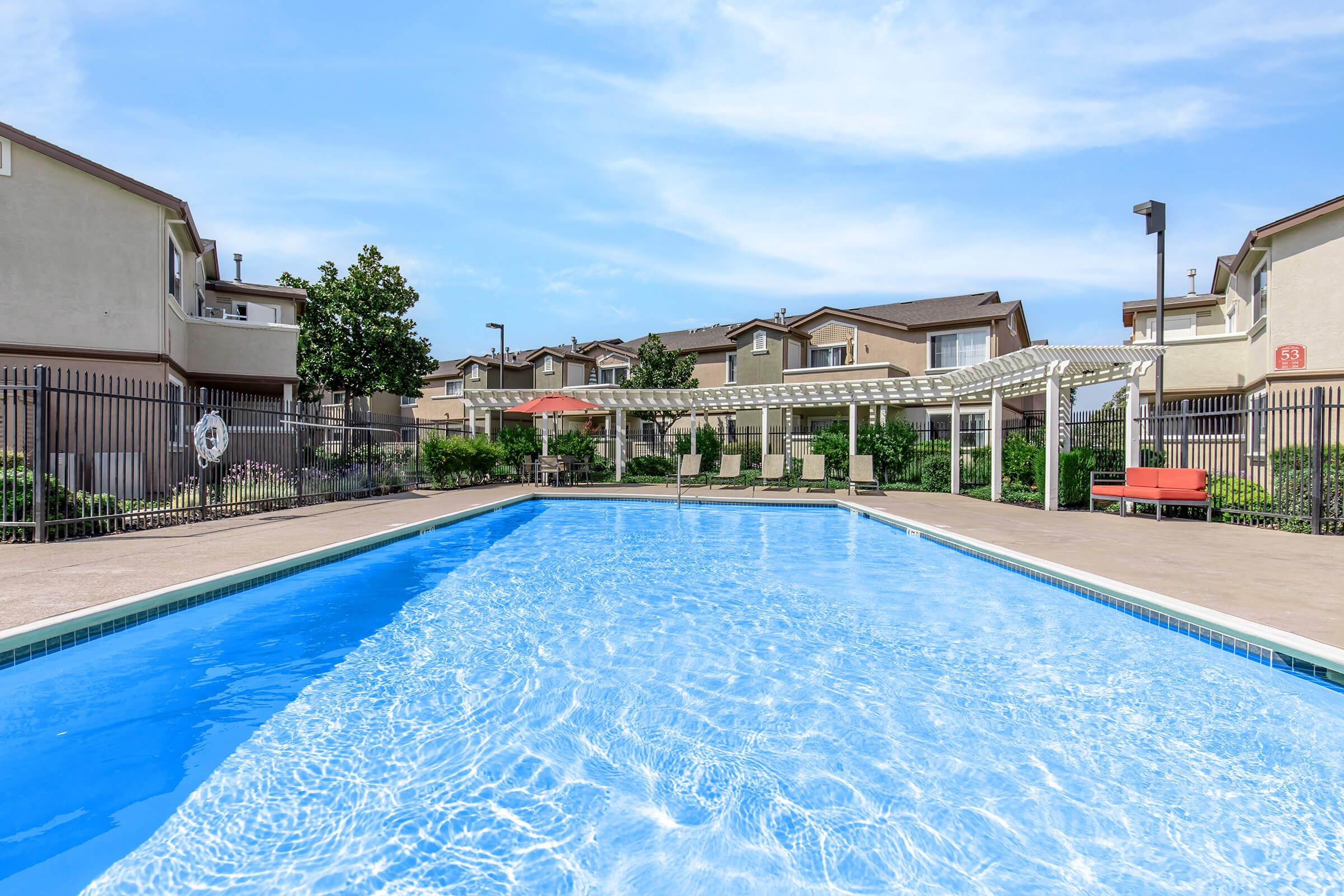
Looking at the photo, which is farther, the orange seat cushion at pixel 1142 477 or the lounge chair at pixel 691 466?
the lounge chair at pixel 691 466

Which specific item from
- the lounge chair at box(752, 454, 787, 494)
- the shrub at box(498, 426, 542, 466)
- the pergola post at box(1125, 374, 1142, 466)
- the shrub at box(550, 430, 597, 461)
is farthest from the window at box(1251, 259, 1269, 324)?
the shrub at box(498, 426, 542, 466)

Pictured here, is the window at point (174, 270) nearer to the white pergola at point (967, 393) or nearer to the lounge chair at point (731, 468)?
the white pergola at point (967, 393)

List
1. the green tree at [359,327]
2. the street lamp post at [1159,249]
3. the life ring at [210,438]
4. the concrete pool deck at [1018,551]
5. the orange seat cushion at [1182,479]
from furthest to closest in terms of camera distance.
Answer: the green tree at [359,327] → the street lamp post at [1159,249] → the orange seat cushion at [1182,479] → the life ring at [210,438] → the concrete pool deck at [1018,551]

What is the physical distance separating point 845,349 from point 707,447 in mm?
9512

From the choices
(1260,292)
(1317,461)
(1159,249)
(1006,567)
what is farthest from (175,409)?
(1260,292)

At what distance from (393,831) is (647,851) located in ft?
3.83

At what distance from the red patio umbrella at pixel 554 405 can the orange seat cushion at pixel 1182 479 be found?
13.6m

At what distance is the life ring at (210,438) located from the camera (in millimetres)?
9977

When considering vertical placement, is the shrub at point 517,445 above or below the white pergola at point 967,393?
below

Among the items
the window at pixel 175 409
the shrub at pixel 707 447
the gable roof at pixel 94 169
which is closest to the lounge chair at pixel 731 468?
the shrub at pixel 707 447

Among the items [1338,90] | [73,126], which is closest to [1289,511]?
[1338,90]

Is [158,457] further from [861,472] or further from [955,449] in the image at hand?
[955,449]

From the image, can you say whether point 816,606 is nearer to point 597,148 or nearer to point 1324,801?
point 1324,801

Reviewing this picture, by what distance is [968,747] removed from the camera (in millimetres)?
3668
